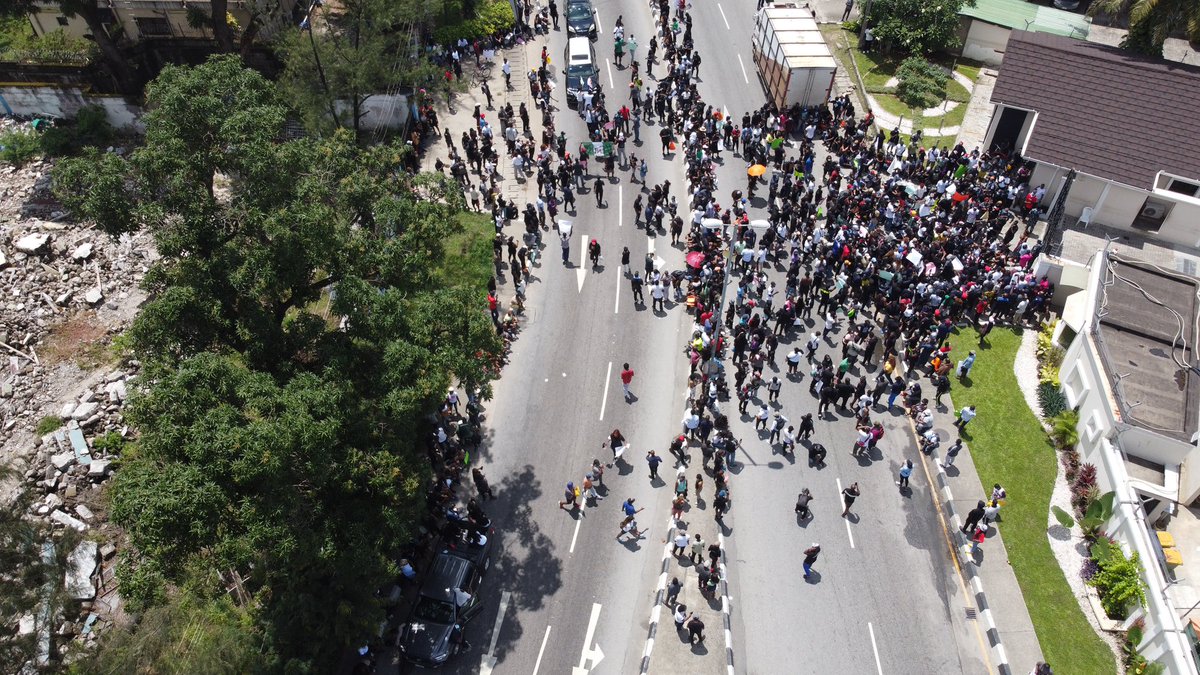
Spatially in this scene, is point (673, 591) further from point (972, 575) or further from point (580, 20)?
point (580, 20)

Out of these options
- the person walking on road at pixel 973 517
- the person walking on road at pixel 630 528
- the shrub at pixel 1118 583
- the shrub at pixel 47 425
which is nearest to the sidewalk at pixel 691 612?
the person walking on road at pixel 630 528

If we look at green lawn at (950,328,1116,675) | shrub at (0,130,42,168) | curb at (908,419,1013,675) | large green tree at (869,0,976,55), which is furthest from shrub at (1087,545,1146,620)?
shrub at (0,130,42,168)

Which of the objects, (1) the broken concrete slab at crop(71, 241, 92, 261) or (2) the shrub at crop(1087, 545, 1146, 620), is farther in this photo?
(1) the broken concrete slab at crop(71, 241, 92, 261)

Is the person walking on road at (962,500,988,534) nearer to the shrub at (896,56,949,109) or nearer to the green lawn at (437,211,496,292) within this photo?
the green lawn at (437,211,496,292)

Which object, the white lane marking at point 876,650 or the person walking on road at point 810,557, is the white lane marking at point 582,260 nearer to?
the person walking on road at point 810,557

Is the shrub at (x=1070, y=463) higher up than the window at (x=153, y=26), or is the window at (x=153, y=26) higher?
the window at (x=153, y=26)
